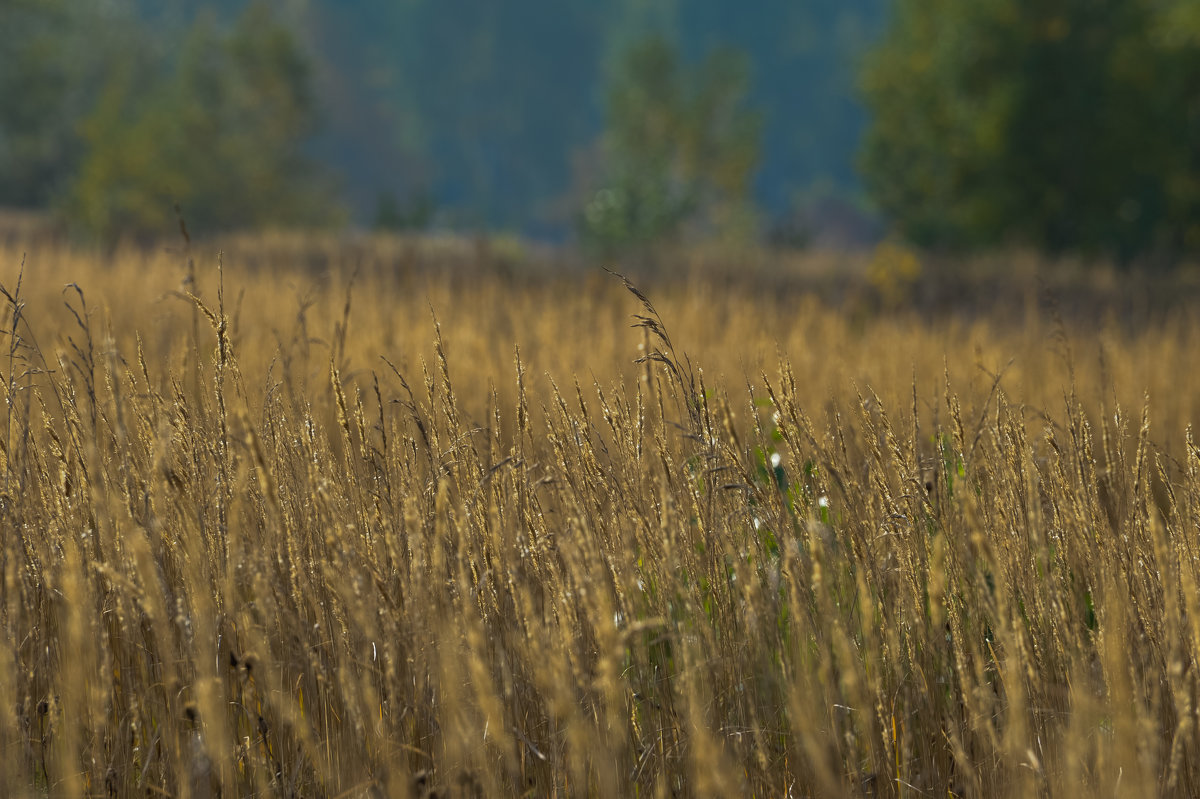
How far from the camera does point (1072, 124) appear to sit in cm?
1720

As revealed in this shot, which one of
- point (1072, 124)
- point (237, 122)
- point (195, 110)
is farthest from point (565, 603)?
point (237, 122)

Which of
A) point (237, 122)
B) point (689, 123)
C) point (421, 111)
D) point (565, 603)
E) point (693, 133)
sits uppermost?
point (421, 111)

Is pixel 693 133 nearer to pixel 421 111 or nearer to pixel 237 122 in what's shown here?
pixel 237 122

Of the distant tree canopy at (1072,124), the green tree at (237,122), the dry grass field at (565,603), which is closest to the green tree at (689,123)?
the green tree at (237,122)

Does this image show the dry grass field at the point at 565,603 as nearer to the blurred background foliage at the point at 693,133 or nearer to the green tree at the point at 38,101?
the blurred background foliage at the point at 693,133

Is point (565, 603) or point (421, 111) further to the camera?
point (421, 111)

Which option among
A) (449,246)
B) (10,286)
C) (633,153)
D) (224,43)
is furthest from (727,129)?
(10,286)

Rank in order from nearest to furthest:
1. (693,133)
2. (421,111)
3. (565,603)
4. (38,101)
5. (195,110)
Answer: (565,603) < (195,110) < (38,101) < (693,133) < (421,111)

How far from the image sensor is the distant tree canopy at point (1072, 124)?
55.8 ft

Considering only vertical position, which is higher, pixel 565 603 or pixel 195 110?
pixel 195 110

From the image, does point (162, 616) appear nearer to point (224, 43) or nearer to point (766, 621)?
point (766, 621)

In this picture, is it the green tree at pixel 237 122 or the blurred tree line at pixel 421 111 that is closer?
the blurred tree line at pixel 421 111

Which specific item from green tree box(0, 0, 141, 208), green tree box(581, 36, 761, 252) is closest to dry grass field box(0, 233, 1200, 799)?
green tree box(581, 36, 761, 252)

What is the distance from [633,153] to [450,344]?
112 ft
